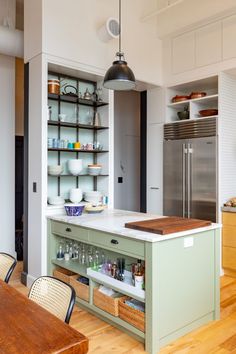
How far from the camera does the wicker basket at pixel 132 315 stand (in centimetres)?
229

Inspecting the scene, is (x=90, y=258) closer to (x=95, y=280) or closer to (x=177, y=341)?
(x=95, y=280)

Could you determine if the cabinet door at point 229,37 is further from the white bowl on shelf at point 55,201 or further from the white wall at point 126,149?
the white wall at point 126,149

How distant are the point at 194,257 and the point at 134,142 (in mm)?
4532

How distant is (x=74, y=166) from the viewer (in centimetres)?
369

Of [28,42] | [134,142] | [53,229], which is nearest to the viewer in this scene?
[53,229]

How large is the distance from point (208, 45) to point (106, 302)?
3.38 metres

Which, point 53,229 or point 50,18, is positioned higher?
point 50,18

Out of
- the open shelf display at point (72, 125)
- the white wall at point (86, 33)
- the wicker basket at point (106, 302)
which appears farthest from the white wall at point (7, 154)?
the wicker basket at point (106, 302)

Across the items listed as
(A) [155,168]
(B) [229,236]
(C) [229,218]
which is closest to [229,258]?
(B) [229,236]

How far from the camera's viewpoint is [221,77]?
12.9 feet

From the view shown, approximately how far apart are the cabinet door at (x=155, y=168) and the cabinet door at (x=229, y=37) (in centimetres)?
136

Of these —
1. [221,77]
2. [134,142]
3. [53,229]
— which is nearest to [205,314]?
[53,229]

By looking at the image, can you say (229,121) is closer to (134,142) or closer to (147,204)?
(147,204)

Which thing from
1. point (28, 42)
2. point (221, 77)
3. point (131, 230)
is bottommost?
point (131, 230)
